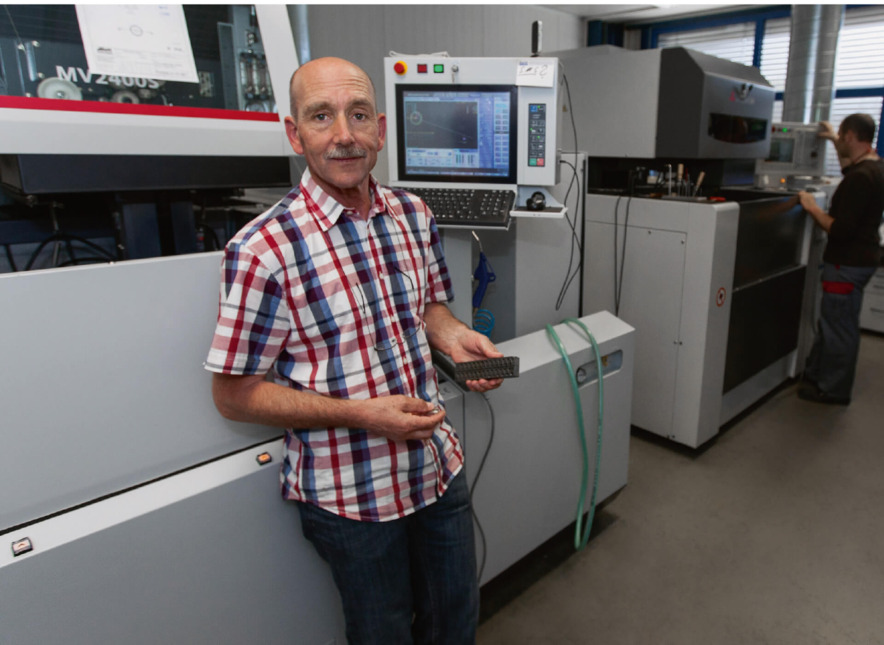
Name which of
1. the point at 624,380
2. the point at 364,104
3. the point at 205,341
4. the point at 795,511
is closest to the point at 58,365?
the point at 205,341

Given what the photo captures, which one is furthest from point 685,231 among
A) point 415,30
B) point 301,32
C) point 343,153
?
point 415,30

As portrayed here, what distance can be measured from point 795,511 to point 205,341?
2.06 m

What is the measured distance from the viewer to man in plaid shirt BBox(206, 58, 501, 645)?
918 millimetres

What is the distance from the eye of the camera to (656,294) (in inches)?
94.3

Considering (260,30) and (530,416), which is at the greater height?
(260,30)

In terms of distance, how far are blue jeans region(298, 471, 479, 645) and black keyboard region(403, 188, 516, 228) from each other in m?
0.56

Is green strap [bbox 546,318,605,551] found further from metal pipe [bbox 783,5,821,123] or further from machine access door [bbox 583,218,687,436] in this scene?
metal pipe [bbox 783,5,821,123]

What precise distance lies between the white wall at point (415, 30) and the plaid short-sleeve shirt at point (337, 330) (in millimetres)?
2685

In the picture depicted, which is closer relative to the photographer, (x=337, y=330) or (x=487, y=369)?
(x=337, y=330)

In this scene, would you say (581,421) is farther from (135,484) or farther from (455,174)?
(135,484)

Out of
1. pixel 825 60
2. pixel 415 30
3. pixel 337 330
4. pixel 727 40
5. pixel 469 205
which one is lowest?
pixel 337 330

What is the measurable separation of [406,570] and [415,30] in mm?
4184

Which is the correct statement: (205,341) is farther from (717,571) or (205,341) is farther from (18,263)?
(717,571)

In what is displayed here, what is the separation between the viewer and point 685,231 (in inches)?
88.3
